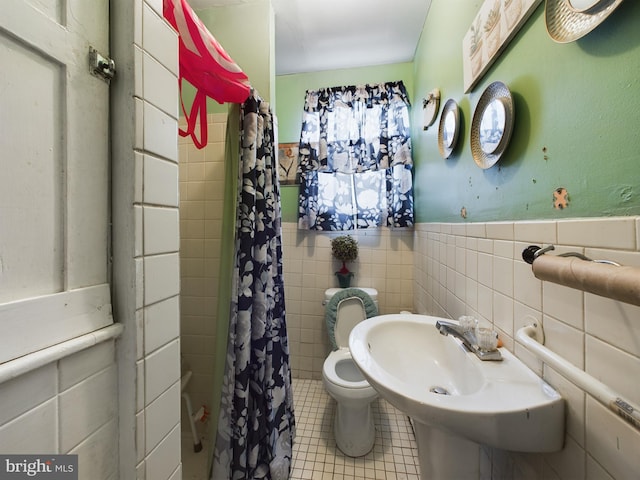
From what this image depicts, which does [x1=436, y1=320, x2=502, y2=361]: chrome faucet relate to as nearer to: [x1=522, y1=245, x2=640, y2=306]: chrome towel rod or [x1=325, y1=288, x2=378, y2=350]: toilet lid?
[x1=522, y1=245, x2=640, y2=306]: chrome towel rod

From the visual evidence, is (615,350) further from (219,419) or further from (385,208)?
(385,208)

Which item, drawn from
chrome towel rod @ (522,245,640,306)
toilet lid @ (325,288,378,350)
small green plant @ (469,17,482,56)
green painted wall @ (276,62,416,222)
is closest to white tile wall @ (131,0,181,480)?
chrome towel rod @ (522,245,640,306)

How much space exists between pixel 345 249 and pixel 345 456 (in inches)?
48.7

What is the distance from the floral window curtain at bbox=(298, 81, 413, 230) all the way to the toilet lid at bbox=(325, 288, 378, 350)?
20.8 inches

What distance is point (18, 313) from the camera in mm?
356

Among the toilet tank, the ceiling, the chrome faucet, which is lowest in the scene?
the toilet tank

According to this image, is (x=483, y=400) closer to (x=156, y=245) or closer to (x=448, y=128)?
(x=156, y=245)

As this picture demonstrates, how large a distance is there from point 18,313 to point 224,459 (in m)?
1.20

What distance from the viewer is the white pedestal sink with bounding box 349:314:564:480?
0.56m

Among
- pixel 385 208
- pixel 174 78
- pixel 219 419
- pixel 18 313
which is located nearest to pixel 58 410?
pixel 18 313

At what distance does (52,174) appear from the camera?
16.1 inches

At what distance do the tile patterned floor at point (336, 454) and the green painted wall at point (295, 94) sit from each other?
1.44m

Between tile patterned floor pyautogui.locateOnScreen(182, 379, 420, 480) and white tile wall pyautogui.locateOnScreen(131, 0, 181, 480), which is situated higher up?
white tile wall pyautogui.locateOnScreen(131, 0, 181, 480)

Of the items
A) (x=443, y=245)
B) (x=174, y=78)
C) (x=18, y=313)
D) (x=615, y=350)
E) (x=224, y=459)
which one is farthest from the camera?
(x=443, y=245)
